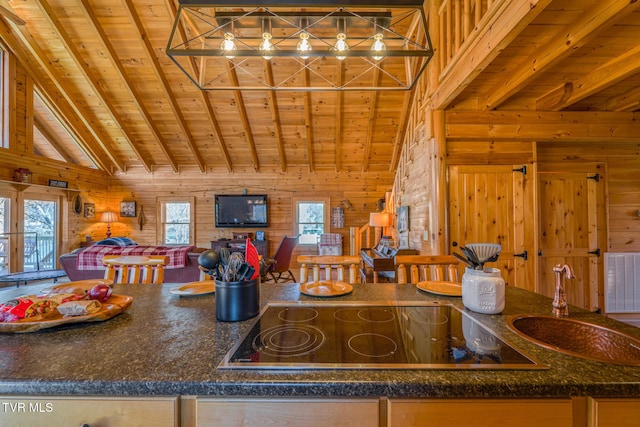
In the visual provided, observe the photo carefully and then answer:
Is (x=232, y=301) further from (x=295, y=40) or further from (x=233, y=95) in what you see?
(x=233, y=95)

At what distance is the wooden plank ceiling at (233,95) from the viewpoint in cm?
222

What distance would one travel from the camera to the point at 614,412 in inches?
27.3

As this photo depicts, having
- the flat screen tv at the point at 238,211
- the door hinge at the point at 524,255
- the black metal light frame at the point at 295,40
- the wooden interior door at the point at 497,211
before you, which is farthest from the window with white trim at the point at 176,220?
the door hinge at the point at 524,255

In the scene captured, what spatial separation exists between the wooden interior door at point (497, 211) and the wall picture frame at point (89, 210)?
25.2 feet

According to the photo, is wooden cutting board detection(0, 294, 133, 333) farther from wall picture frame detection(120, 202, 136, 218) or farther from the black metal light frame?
wall picture frame detection(120, 202, 136, 218)

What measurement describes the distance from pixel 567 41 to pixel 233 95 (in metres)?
4.81

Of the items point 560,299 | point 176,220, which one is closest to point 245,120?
point 176,220

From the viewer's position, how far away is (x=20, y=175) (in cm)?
476

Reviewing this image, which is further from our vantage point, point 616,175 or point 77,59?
point 77,59

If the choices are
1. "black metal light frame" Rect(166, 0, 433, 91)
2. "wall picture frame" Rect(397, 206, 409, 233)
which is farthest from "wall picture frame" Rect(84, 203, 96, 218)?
"wall picture frame" Rect(397, 206, 409, 233)

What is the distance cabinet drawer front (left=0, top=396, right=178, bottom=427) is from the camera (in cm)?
70

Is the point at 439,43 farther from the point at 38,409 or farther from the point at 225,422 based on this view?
the point at 38,409

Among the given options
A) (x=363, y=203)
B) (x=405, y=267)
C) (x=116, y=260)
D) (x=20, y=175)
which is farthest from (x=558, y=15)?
(x=20, y=175)

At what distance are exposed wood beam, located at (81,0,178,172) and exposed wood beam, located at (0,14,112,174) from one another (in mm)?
1012
